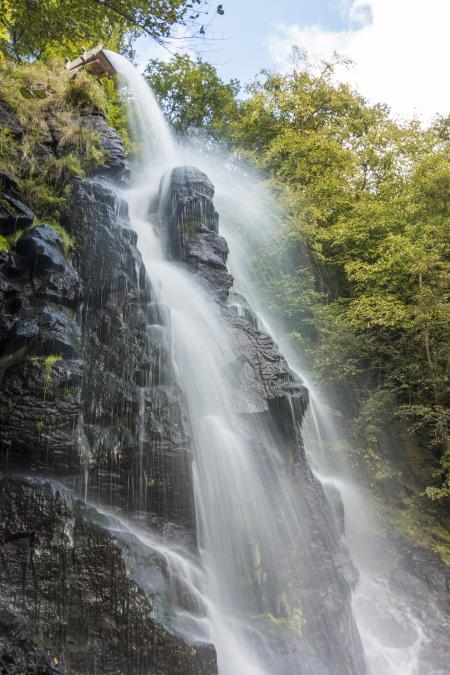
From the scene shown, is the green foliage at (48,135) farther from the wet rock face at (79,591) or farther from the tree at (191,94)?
the tree at (191,94)

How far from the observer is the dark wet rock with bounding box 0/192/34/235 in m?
7.22

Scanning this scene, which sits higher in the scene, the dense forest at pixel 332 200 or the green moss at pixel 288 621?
Result: the dense forest at pixel 332 200

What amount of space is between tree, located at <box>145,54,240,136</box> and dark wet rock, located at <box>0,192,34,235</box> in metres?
17.0

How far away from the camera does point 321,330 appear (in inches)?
547

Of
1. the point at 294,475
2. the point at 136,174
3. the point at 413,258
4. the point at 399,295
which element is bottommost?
the point at 294,475

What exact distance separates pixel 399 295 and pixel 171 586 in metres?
10.9

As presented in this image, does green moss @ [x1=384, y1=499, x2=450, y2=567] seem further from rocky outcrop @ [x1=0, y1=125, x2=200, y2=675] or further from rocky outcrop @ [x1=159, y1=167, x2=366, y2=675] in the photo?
rocky outcrop @ [x1=0, y1=125, x2=200, y2=675]

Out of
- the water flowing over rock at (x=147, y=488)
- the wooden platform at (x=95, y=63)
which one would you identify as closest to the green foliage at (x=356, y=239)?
the water flowing over rock at (x=147, y=488)

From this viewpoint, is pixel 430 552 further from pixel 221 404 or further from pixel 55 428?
pixel 55 428

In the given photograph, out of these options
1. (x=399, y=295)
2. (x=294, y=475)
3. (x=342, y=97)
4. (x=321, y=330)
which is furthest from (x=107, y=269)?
(x=342, y=97)

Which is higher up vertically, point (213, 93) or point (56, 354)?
point (213, 93)

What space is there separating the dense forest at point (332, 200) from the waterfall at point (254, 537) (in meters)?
2.65

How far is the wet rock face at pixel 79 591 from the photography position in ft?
15.1

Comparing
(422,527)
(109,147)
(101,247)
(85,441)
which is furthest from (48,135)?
(422,527)
